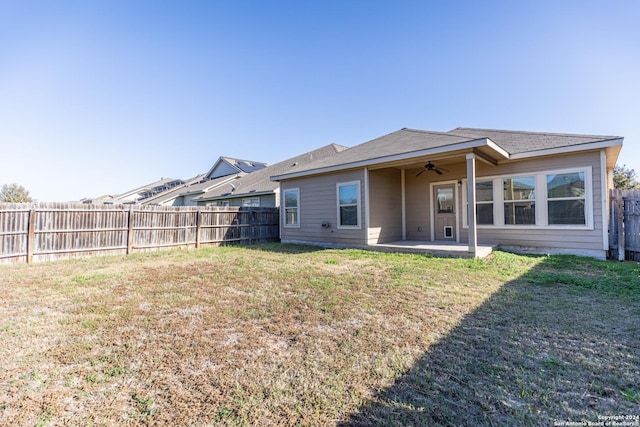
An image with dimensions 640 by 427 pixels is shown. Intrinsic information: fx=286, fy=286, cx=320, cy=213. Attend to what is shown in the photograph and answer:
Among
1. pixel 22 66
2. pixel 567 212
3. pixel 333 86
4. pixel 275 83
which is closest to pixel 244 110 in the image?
pixel 275 83

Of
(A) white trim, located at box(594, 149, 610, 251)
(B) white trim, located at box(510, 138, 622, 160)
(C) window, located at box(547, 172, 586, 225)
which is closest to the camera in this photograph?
(B) white trim, located at box(510, 138, 622, 160)

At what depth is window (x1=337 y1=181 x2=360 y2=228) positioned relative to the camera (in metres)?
8.73

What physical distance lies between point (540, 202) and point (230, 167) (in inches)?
790

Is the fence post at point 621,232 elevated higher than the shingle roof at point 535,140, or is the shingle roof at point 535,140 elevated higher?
the shingle roof at point 535,140

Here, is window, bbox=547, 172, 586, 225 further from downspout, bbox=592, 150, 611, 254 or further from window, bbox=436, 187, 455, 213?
window, bbox=436, 187, 455, 213

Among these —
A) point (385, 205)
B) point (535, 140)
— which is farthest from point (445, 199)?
point (535, 140)

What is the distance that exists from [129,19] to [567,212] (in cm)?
1276

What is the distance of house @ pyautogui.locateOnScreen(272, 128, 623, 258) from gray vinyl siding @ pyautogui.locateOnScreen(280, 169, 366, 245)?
3cm

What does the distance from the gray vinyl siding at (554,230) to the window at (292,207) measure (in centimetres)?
592

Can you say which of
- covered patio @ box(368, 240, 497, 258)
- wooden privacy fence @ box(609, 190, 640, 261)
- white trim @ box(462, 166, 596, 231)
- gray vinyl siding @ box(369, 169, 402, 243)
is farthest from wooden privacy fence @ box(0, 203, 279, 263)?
wooden privacy fence @ box(609, 190, 640, 261)

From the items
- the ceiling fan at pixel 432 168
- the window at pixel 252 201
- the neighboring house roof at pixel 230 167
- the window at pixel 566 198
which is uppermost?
the neighboring house roof at pixel 230 167

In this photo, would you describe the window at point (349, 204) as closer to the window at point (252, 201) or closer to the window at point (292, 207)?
the window at point (292, 207)

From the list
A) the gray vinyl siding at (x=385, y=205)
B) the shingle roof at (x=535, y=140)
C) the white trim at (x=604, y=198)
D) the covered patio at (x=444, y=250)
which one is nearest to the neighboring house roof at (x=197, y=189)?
the gray vinyl siding at (x=385, y=205)

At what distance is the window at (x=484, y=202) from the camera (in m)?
7.95
